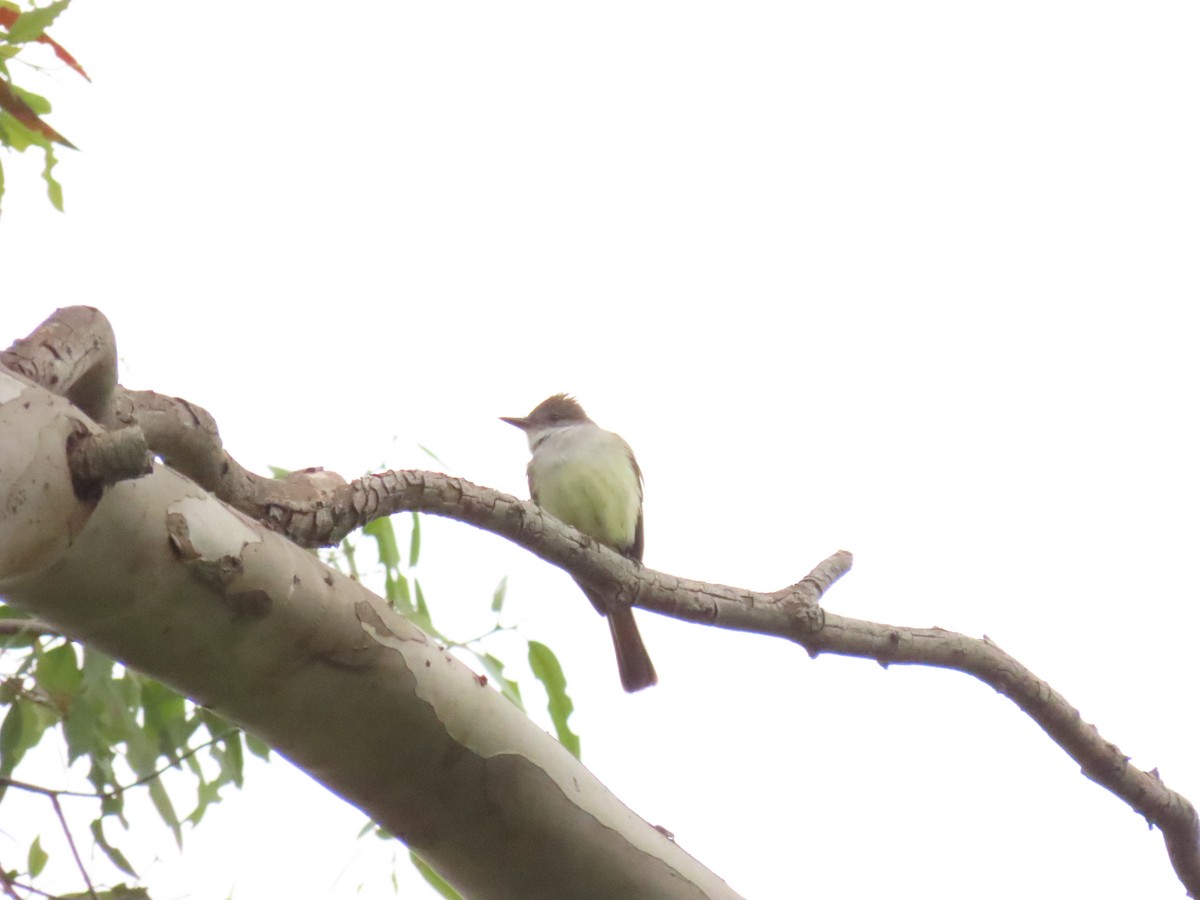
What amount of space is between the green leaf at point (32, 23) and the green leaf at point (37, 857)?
173 centimetres

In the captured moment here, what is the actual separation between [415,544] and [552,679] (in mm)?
562

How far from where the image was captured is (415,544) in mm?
3301

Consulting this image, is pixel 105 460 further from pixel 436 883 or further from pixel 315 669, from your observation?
pixel 436 883

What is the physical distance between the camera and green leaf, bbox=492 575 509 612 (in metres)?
3.09

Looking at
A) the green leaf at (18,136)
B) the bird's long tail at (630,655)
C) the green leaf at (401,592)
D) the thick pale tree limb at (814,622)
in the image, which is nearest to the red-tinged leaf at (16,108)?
the green leaf at (18,136)

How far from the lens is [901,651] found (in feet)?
9.04

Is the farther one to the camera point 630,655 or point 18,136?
point 630,655

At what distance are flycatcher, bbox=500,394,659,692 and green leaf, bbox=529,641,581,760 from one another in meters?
2.49

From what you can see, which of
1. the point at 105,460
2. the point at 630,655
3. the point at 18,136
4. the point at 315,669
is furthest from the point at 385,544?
the point at 630,655

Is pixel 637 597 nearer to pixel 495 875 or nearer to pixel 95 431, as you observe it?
pixel 495 875

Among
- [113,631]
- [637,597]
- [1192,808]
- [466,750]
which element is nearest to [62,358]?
[113,631]

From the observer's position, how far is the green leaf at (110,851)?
8.59 feet

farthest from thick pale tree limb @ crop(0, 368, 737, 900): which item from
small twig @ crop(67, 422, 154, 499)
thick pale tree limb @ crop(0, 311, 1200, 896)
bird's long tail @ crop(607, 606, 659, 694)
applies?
bird's long tail @ crop(607, 606, 659, 694)

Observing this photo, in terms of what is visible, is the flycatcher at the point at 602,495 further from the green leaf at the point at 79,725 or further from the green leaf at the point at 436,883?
the green leaf at the point at 79,725
